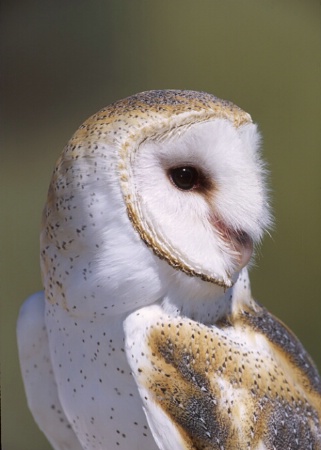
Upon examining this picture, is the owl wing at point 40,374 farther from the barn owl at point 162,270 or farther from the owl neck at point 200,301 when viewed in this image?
the owl neck at point 200,301

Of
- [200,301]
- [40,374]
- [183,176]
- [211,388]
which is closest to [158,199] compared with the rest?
[183,176]

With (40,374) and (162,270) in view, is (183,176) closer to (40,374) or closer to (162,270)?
(162,270)

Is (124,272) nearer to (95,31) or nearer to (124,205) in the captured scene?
(124,205)

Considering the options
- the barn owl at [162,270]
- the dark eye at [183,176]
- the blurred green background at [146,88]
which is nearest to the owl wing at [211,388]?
the barn owl at [162,270]

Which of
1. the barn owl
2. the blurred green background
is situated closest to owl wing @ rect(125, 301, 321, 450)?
the barn owl

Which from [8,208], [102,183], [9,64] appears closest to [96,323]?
[102,183]
